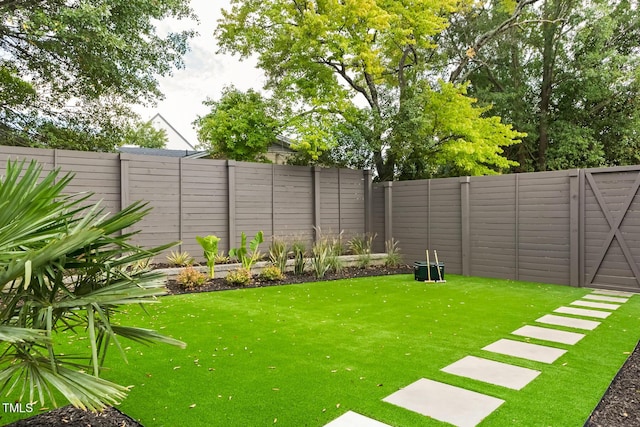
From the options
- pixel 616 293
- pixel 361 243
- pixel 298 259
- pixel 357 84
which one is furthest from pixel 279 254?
pixel 357 84

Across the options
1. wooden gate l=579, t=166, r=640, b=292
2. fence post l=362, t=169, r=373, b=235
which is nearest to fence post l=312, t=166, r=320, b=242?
fence post l=362, t=169, r=373, b=235

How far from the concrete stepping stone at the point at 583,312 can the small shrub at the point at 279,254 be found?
4.30m

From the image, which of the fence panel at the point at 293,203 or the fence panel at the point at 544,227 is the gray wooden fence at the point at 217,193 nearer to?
the fence panel at the point at 293,203

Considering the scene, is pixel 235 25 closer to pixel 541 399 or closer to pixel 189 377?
pixel 189 377

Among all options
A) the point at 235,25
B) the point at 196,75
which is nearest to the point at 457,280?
the point at 235,25

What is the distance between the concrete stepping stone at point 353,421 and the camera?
81.2 inches

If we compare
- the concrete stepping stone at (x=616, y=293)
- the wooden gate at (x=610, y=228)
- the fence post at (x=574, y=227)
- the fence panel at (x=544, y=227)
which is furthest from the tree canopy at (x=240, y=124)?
the concrete stepping stone at (x=616, y=293)

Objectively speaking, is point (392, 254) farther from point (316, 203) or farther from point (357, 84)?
point (357, 84)

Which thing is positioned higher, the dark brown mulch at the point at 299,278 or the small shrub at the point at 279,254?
the small shrub at the point at 279,254

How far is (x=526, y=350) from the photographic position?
3307 mm

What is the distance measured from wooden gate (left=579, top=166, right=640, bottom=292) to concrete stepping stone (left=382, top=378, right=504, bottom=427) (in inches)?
209

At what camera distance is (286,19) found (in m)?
9.99

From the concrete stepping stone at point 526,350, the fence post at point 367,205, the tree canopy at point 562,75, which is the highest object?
the tree canopy at point 562,75

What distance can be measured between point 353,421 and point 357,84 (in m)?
10.3
